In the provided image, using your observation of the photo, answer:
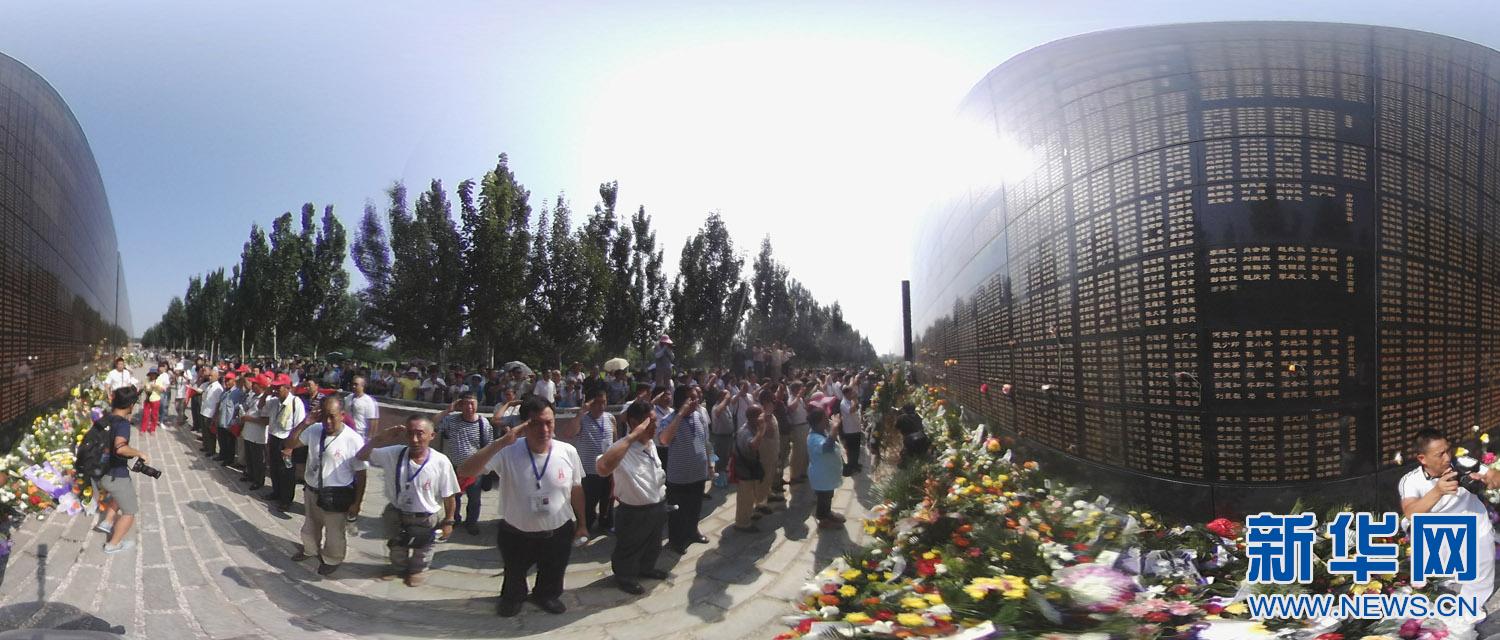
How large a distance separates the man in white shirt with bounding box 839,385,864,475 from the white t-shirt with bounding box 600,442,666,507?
0.72 metres

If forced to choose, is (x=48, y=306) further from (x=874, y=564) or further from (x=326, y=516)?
(x=874, y=564)

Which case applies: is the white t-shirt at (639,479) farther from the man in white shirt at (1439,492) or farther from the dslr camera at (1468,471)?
the dslr camera at (1468,471)

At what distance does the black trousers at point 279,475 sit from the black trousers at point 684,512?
120 cm

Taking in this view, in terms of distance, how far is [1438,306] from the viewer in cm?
198

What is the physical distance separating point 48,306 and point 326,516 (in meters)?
1.28

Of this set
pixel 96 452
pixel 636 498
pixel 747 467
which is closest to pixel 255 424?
pixel 96 452

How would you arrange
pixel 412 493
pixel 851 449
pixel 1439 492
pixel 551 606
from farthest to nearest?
pixel 851 449 → pixel 1439 492 → pixel 551 606 → pixel 412 493

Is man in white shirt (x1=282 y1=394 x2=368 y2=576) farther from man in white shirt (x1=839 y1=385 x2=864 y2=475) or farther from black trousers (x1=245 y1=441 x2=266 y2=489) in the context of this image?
man in white shirt (x1=839 y1=385 x2=864 y2=475)

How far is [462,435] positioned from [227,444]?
36.8 inches

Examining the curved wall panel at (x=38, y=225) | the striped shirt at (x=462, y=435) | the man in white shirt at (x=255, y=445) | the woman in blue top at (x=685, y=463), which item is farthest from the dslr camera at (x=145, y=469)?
the woman in blue top at (x=685, y=463)

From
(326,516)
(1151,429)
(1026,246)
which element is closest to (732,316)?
(1026,246)

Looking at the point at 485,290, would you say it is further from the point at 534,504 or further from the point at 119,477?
Result: the point at 119,477

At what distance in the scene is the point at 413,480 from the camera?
1.59 meters

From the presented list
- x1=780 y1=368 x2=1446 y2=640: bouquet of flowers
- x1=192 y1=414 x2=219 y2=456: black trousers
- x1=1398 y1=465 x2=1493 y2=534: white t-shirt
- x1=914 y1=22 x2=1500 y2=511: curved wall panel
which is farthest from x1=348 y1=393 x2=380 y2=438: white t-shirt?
x1=1398 y1=465 x2=1493 y2=534: white t-shirt
